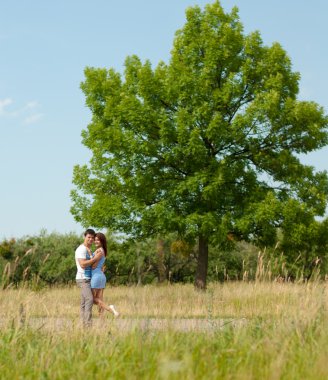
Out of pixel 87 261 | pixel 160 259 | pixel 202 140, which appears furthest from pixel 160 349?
pixel 160 259

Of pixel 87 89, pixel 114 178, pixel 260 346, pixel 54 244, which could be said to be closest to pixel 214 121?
pixel 114 178

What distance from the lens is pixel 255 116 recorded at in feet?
73.9

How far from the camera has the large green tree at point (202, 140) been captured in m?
22.6

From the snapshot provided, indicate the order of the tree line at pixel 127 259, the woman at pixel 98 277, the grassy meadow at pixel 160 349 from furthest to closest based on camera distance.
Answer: the tree line at pixel 127 259 → the woman at pixel 98 277 → the grassy meadow at pixel 160 349

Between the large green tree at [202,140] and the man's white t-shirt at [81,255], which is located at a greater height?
the large green tree at [202,140]

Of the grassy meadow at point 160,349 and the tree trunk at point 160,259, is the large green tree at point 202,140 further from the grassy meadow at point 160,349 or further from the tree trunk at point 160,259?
the grassy meadow at point 160,349

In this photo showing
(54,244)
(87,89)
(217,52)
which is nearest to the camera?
(217,52)

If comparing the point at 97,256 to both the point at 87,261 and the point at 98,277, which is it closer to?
the point at 87,261

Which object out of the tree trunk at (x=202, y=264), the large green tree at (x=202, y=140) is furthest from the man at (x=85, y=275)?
the tree trunk at (x=202, y=264)

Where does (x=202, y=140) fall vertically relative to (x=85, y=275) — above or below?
above

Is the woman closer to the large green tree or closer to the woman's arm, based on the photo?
the woman's arm

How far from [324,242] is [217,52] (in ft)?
A: 27.6

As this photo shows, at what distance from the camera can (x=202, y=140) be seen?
75.5 ft

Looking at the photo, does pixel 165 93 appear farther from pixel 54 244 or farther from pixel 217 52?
pixel 54 244
